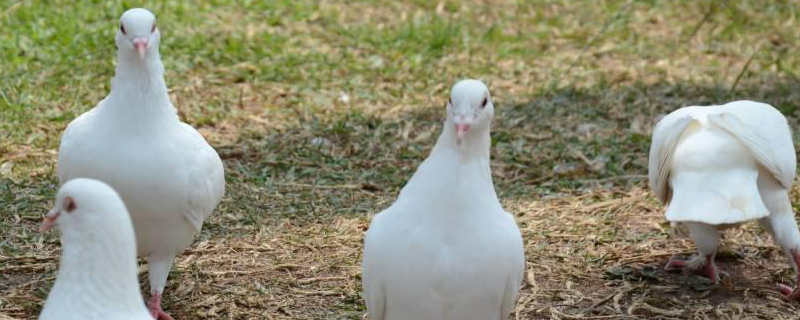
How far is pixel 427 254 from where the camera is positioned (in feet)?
12.6

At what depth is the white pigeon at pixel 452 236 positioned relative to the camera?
3834mm

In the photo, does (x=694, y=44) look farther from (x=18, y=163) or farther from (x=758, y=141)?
Result: (x=18, y=163)

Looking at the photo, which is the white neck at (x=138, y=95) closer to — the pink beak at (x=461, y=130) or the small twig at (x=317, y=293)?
the small twig at (x=317, y=293)

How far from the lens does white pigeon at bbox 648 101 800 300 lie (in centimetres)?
487

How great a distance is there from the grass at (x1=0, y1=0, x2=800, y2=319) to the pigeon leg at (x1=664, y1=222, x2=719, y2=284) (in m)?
0.11

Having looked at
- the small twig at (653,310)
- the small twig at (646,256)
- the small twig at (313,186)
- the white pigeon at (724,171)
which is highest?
the white pigeon at (724,171)

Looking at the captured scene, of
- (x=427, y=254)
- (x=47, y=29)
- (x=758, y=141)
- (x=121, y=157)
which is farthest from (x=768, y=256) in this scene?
(x=47, y=29)

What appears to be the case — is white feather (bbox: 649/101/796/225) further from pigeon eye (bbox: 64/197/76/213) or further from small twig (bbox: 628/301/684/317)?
pigeon eye (bbox: 64/197/76/213)

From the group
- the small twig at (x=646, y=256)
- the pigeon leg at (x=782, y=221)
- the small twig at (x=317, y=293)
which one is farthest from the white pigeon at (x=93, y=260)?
the pigeon leg at (x=782, y=221)

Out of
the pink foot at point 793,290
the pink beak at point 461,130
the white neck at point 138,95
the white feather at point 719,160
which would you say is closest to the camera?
the pink beak at point 461,130

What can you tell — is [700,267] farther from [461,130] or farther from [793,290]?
[461,130]

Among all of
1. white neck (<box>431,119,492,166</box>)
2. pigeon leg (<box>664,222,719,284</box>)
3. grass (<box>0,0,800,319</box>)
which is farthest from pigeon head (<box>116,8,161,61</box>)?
pigeon leg (<box>664,222,719,284</box>)

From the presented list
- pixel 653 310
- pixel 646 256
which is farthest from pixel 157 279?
pixel 646 256

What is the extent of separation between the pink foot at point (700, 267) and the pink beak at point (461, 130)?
2.24m
